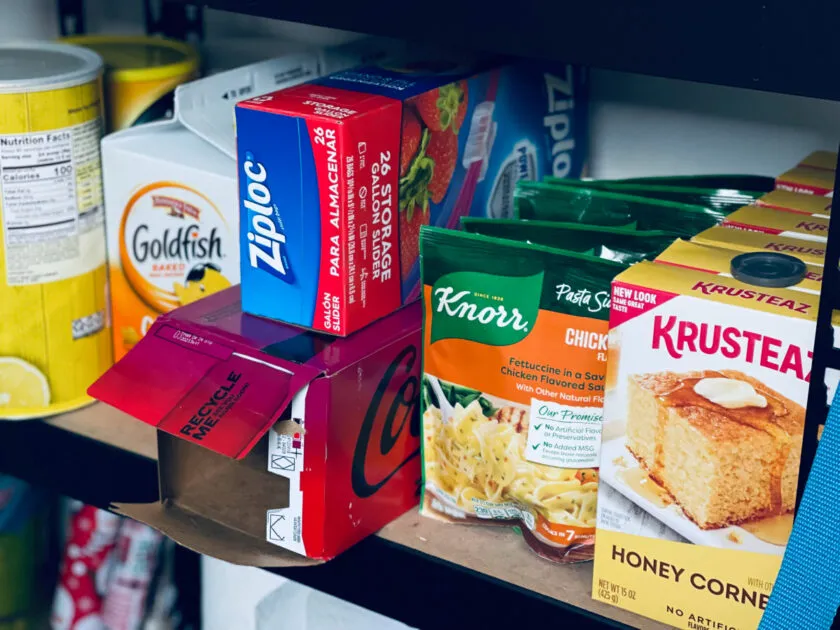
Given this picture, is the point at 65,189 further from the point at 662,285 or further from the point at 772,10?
the point at 772,10

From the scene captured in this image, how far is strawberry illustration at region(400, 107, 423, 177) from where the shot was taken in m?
0.94

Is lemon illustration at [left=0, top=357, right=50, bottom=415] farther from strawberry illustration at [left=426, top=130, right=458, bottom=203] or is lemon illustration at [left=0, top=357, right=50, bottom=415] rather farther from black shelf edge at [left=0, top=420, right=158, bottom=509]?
strawberry illustration at [left=426, top=130, right=458, bottom=203]

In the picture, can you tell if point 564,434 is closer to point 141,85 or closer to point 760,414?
point 760,414

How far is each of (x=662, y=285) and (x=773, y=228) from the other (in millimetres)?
160

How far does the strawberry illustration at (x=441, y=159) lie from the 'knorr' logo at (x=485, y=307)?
0.35 ft

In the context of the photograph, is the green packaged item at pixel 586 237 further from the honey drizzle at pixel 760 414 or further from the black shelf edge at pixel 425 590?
the black shelf edge at pixel 425 590

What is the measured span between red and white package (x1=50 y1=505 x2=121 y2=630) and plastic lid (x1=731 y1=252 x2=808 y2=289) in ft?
2.97

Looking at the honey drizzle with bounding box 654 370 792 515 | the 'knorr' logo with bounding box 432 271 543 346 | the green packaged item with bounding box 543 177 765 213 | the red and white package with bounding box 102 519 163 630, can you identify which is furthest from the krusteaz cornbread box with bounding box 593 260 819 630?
the red and white package with bounding box 102 519 163 630

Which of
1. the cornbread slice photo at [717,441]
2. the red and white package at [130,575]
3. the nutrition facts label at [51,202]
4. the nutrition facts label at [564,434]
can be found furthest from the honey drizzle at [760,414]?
the red and white package at [130,575]

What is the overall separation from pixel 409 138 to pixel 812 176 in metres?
0.36

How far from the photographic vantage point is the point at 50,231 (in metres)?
1.12

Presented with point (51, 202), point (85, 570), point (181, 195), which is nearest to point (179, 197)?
point (181, 195)

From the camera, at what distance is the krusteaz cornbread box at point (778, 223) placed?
2.92 ft

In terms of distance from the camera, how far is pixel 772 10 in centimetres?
65
